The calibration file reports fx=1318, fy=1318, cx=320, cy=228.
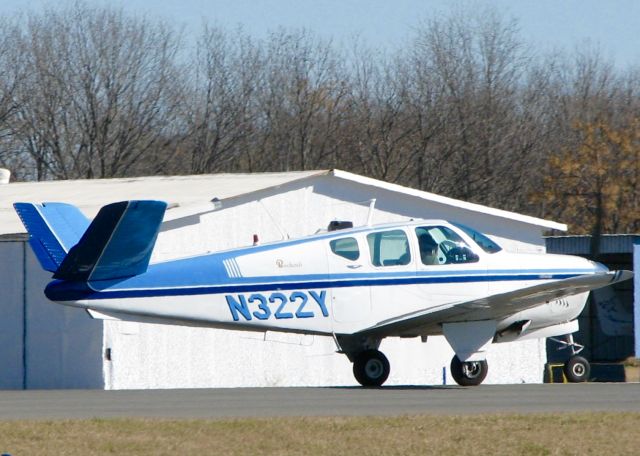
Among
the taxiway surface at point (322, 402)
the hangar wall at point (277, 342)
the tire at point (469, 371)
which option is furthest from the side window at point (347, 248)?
the hangar wall at point (277, 342)

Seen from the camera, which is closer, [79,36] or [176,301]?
[176,301]

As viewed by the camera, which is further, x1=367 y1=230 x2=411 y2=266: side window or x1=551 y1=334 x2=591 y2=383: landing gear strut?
x1=551 y1=334 x2=591 y2=383: landing gear strut

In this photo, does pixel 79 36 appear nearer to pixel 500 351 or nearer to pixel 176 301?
pixel 500 351

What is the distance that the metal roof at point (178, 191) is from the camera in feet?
79.6

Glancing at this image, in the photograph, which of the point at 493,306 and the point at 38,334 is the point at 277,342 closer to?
the point at 38,334

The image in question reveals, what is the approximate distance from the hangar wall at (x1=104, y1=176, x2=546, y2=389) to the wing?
12.5 feet

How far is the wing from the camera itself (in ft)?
58.1

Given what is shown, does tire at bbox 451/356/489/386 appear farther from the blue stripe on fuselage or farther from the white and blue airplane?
the blue stripe on fuselage

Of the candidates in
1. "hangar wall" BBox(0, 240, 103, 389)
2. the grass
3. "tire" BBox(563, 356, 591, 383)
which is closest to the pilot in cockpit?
"tire" BBox(563, 356, 591, 383)

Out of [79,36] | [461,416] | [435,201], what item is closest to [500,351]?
[435,201]

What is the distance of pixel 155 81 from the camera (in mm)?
52875

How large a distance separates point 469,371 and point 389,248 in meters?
2.03

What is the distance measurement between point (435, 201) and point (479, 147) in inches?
1078

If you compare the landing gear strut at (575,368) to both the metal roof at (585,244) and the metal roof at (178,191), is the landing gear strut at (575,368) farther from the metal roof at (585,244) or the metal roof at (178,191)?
the metal roof at (585,244)
